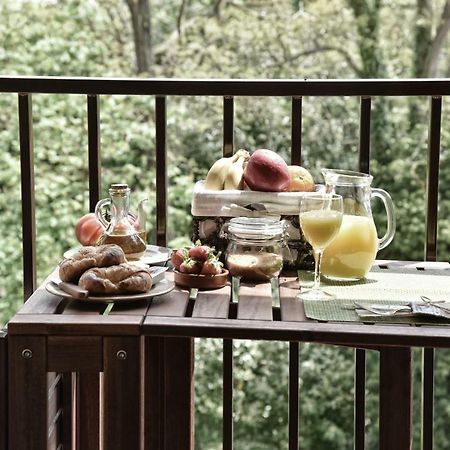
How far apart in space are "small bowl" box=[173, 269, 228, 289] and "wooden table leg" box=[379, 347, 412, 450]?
363 millimetres

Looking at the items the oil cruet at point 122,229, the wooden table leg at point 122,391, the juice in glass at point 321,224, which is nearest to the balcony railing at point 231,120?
the oil cruet at point 122,229

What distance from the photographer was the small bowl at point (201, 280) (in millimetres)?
2133

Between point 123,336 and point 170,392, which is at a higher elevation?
point 123,336

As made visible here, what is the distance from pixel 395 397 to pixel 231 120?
3.02 ft

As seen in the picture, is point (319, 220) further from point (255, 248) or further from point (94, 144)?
point (94, 144)

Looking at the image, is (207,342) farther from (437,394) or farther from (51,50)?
(51,50)

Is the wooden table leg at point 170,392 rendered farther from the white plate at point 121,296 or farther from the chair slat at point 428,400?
the chair slat at point 428,400

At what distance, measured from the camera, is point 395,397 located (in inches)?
84.4

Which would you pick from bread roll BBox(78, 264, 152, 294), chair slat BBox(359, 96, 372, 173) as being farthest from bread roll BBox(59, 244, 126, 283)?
chair slat BBox(359, 96, 372, 173)

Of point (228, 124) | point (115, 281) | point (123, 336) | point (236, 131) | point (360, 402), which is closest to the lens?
point (123, 336)

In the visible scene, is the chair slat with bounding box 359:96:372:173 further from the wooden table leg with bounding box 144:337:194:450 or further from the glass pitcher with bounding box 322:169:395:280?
the wooden table leg with bounding box 144:337:194:450

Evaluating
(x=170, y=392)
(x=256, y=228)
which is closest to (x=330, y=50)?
(x=170, y=392)

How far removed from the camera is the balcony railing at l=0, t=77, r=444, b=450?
8.54 ft

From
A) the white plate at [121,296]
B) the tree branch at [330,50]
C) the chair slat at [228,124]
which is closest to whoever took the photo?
the white plate at [121,296]
